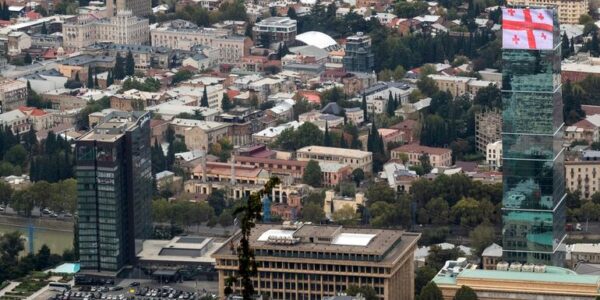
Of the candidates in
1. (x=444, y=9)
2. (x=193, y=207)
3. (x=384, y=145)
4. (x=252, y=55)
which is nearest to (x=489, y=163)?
(x=384, y=145)

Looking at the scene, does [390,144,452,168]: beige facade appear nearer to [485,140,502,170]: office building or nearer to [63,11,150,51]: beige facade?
[485,140,502,170]: office building

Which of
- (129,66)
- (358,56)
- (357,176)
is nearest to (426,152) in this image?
(357,176)

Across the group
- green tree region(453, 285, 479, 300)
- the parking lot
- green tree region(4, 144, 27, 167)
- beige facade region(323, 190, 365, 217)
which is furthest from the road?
green tree region(4, 144, 27, 167)

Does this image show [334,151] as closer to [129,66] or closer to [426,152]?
[426,152]

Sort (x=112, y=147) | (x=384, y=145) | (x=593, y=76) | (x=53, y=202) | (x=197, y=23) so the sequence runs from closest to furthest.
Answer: (x=112, y=147) → (x=53, y=202) → (x=384, y=145) → (x=593, y=76) → (x=197, y=23)

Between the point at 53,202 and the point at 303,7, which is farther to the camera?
the point at 303,7

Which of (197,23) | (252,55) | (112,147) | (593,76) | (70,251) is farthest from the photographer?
(197,23)

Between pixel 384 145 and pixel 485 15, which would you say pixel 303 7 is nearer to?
pixel 485 15

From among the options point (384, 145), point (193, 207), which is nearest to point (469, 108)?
point (384, 145)
